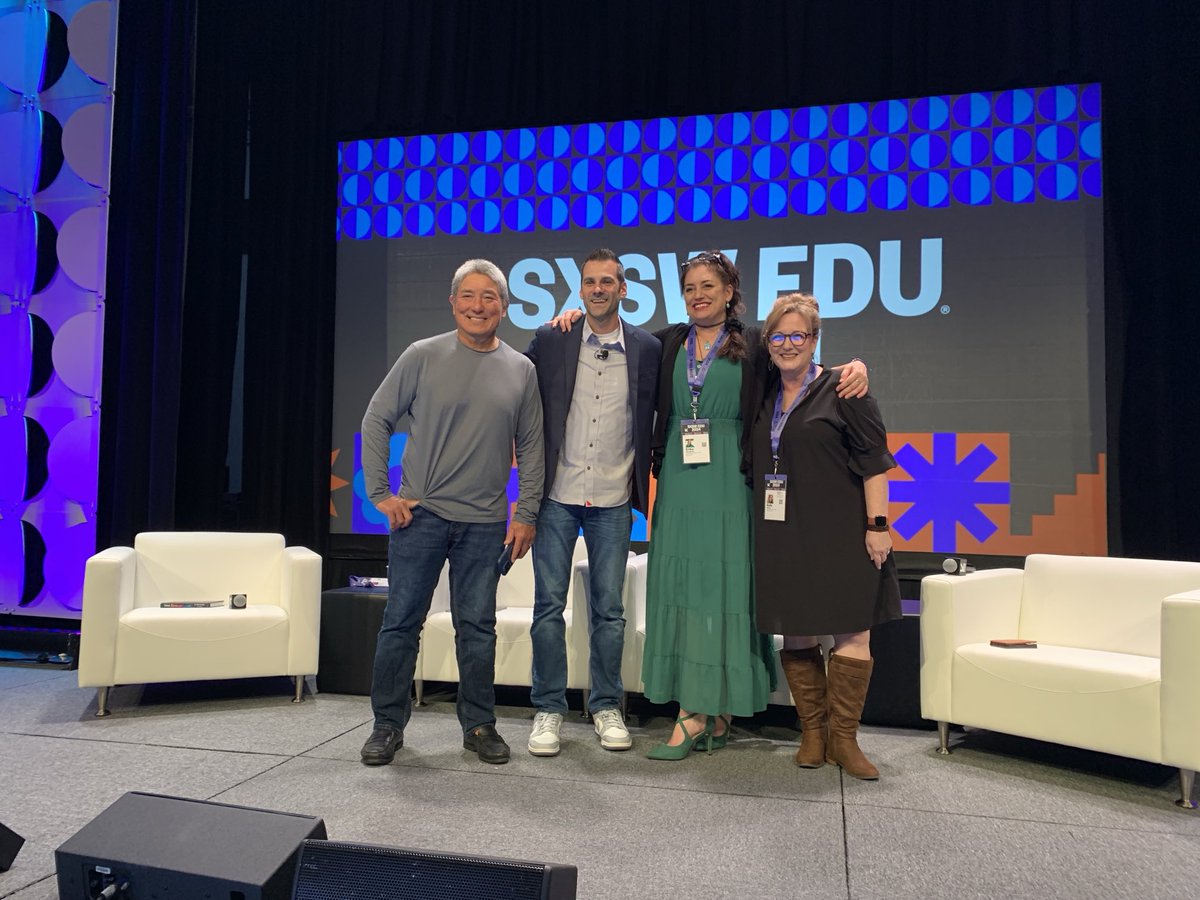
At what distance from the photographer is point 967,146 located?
4348mm

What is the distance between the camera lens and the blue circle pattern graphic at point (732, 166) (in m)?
4.27

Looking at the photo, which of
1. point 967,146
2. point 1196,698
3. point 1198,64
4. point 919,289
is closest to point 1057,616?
point 1196,698

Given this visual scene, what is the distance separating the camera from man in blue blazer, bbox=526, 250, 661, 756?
294 cm

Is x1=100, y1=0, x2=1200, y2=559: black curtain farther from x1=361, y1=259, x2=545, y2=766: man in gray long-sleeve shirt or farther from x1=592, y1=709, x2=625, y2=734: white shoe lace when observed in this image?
x1=592, y1=709, x2=625, y2=734: white shoe lace

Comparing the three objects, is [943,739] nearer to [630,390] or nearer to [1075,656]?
[1075,656]

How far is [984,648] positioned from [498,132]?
3623 mm

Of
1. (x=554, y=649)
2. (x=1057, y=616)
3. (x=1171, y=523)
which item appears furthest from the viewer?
(x=1171, y=523)

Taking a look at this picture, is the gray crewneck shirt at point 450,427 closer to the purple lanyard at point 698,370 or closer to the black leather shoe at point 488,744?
the purple lanyard at point 698,370

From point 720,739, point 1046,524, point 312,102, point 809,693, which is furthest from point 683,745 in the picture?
point 312,102

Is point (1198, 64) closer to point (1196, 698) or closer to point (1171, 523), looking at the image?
point (1171, 523)

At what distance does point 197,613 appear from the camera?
3662 millimetres

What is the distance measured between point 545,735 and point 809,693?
2.82 ft

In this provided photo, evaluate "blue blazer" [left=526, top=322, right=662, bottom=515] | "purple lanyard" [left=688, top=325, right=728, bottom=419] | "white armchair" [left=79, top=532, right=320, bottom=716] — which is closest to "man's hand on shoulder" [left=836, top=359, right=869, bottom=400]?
"purple lanyard" [left=688, top=325, right=728, bottom=419]

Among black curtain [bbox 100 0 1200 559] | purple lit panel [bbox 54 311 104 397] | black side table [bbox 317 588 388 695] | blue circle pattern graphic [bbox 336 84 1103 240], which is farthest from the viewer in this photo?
purple lit panel [bbox 54 311 104 397]
